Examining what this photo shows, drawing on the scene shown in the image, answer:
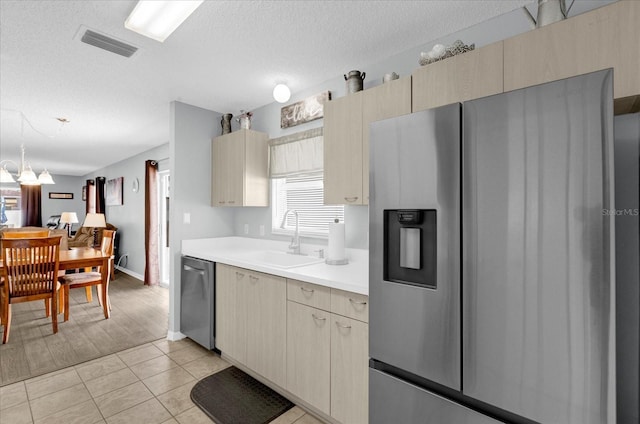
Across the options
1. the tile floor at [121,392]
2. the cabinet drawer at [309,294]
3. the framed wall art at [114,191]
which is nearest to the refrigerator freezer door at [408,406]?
the cabinet drawer at [309,294]

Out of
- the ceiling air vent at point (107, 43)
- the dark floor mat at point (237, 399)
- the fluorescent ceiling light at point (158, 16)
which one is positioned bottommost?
the dark floor mat at point (237, 399)

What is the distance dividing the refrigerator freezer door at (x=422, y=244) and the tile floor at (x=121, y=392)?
113 cm

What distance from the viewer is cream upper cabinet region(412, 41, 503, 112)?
59.1 inches

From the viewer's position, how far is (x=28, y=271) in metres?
3.28

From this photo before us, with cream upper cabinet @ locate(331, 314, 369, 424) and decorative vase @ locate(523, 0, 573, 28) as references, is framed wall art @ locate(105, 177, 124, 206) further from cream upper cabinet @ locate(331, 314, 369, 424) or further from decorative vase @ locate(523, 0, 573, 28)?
decorative vase @ locate(523, 0, 573, 28)

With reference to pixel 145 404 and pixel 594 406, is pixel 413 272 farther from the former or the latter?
pixel 145 404

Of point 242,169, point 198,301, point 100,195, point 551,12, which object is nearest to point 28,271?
point 198,301

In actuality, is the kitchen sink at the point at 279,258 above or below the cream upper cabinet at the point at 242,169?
below

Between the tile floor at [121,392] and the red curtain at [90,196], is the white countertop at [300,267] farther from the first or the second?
the red curtain at [90,196]

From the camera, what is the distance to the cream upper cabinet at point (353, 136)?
1948 mm

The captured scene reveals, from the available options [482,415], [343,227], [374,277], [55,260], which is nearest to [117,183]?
[55,260]

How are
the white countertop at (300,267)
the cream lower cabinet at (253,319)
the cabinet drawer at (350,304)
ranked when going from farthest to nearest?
the cream lower cabinet at (253,319) → the white countertop at (300,267) → the cabinet drawer at (350,304)

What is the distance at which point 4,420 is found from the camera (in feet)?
6.51

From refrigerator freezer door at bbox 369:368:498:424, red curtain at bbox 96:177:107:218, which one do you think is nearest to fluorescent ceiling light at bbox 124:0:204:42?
refrigerator freezer door at bbox 369:368:498:424
